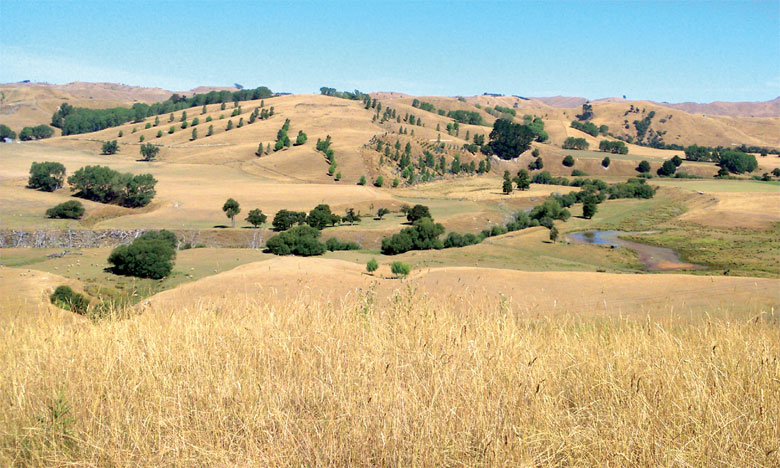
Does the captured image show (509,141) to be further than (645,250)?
Yes

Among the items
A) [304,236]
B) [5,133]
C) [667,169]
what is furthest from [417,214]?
[5,133]

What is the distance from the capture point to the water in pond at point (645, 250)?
48.3m

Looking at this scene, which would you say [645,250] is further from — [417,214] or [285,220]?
[285,220]

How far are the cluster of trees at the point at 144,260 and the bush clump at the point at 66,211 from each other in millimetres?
30532

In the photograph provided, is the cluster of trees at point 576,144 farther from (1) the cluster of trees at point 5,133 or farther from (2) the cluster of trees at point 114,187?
(1) the cluster of trees at point 5,133

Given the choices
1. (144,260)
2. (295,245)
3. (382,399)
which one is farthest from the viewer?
(295,245)

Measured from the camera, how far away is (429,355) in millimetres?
5176

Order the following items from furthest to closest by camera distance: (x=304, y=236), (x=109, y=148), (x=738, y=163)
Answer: (x=109, y=148) → (x=738, y=163) → (x=304, y=236)

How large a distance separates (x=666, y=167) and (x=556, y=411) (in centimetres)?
14251

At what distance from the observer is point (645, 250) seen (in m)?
56.1

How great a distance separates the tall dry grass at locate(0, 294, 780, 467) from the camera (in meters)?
3.76

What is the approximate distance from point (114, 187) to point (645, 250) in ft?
230

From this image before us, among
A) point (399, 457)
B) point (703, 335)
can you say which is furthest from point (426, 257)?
point (399, 457)

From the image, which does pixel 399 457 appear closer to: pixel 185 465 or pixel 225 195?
pixel 185 465
